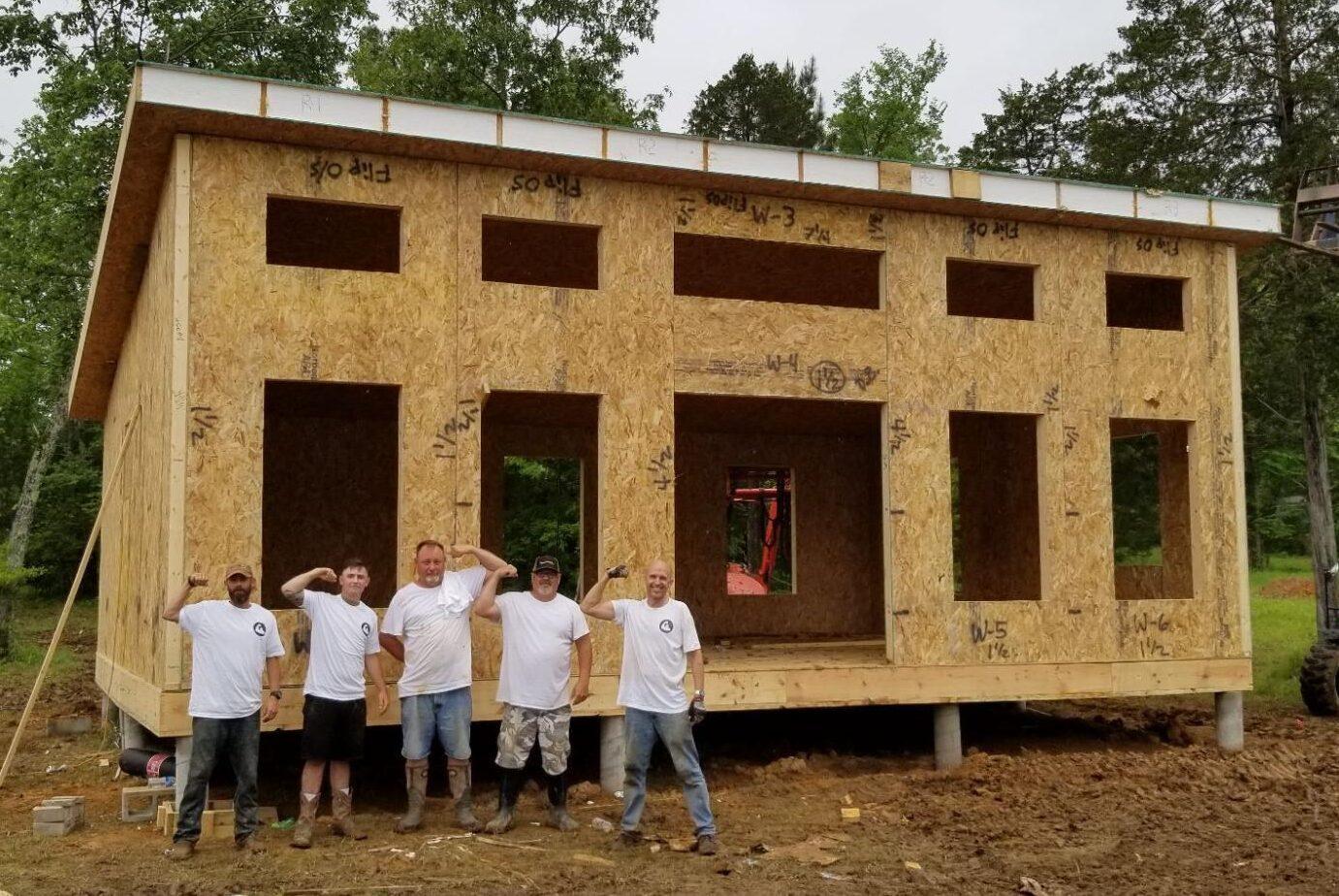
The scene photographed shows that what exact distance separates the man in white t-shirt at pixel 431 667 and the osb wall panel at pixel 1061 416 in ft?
13.0

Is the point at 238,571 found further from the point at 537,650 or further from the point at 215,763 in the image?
the point at 537,650

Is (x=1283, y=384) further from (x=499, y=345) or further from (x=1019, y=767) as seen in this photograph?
(x=499, y=345)

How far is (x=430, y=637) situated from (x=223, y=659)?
1.28m

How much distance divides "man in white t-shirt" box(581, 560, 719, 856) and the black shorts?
1.70 meters

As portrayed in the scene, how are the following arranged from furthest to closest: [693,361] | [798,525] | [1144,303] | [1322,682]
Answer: [798,525], [1322,682], [1144,303], [693,361]

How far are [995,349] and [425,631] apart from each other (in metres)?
5.77

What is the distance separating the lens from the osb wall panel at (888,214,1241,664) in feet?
35.1

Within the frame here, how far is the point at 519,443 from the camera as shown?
49.7 ft

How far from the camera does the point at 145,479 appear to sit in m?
9.96

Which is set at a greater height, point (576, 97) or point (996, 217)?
point (576, 97)

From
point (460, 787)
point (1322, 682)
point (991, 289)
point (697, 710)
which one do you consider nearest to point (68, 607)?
point (460, 787)

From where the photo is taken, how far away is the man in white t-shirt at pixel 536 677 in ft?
26.4

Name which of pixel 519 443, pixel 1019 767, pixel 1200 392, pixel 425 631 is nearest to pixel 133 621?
pixel 425 631

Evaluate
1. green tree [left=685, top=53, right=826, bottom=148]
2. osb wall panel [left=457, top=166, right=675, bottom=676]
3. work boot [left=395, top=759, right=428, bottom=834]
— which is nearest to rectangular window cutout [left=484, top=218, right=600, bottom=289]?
Result: osb wall panel [left=457, top=166, right=675, bottom=676]
